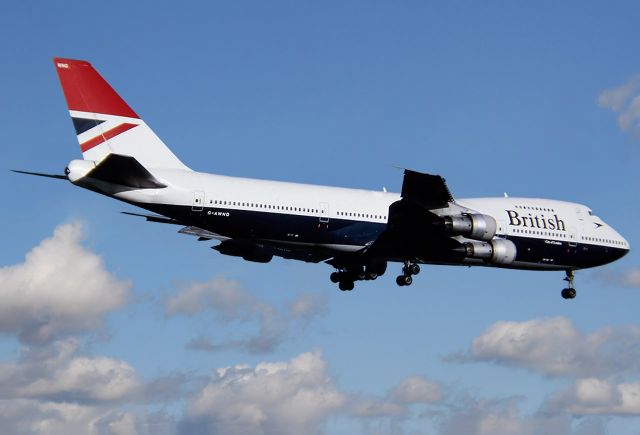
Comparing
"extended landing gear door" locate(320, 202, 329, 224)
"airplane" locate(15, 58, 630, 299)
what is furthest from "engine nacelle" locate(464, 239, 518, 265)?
A: "extended landing gear door" locate(320, 202, 329, 224)

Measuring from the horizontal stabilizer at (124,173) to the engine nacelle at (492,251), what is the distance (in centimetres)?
1360

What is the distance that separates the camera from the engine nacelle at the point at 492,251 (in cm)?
3969

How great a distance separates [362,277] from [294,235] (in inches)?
263

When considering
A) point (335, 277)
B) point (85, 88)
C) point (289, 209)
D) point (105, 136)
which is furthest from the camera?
point (335, 277)

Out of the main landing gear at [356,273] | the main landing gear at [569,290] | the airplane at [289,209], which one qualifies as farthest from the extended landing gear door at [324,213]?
the main landing gear at [569,290]

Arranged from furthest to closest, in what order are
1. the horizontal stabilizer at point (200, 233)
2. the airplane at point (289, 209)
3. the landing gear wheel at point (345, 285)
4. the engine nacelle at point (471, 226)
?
the landing gear wheel at point (345, 285)
the horizontal stabilizer at point (200, 233)
the engine nacelle at point (471, 226)
the airplane at point (289, 209)

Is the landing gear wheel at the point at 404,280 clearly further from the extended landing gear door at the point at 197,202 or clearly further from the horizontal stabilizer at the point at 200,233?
the extended landing gear door at the point at 197,202

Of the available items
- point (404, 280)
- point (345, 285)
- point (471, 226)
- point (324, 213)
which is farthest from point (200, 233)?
point (471, 226)

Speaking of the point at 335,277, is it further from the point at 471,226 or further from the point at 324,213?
the point at 471,226

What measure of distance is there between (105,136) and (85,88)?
6.81 feet

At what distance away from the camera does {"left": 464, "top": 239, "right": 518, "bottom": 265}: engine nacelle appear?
39.7 meters

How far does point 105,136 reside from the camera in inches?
1453

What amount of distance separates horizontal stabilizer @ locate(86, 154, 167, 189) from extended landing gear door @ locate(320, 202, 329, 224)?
6.82 m

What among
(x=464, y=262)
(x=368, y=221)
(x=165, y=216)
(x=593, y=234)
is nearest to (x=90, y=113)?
(x=165, y=216)
